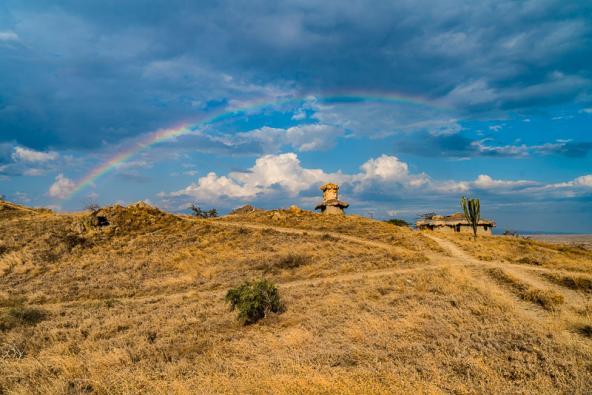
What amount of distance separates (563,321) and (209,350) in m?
11.0

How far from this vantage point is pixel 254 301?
44.8 ft

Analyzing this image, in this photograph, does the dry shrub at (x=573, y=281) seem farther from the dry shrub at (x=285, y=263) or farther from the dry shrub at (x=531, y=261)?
the dry shrub at (x=285, y=263)

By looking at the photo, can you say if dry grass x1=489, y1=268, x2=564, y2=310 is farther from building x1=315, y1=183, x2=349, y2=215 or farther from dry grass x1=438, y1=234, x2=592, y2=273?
building x1=315, y1=183, x2=349, y2=215

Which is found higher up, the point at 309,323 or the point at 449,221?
the point at 449,221

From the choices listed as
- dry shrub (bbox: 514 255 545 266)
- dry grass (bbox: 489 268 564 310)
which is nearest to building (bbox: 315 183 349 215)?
dry shrub (bbox: 514 255 545 266)

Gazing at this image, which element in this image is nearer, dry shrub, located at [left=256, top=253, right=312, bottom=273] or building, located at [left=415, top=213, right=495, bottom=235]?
dry shrub, located at [left=256, top=253, right=312, bottom=273]

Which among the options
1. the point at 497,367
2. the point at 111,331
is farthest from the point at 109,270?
the point at 497,367

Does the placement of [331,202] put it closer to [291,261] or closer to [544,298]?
[291,261]

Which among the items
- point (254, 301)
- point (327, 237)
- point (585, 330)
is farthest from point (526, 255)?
point (254, 301)

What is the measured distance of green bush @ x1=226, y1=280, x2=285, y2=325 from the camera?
43.7ft

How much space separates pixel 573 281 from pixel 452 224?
109 ft

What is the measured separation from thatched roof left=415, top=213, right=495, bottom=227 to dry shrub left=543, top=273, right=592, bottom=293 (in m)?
31.2

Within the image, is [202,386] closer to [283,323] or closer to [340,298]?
[283,323]

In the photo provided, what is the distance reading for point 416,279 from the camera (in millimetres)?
17969
